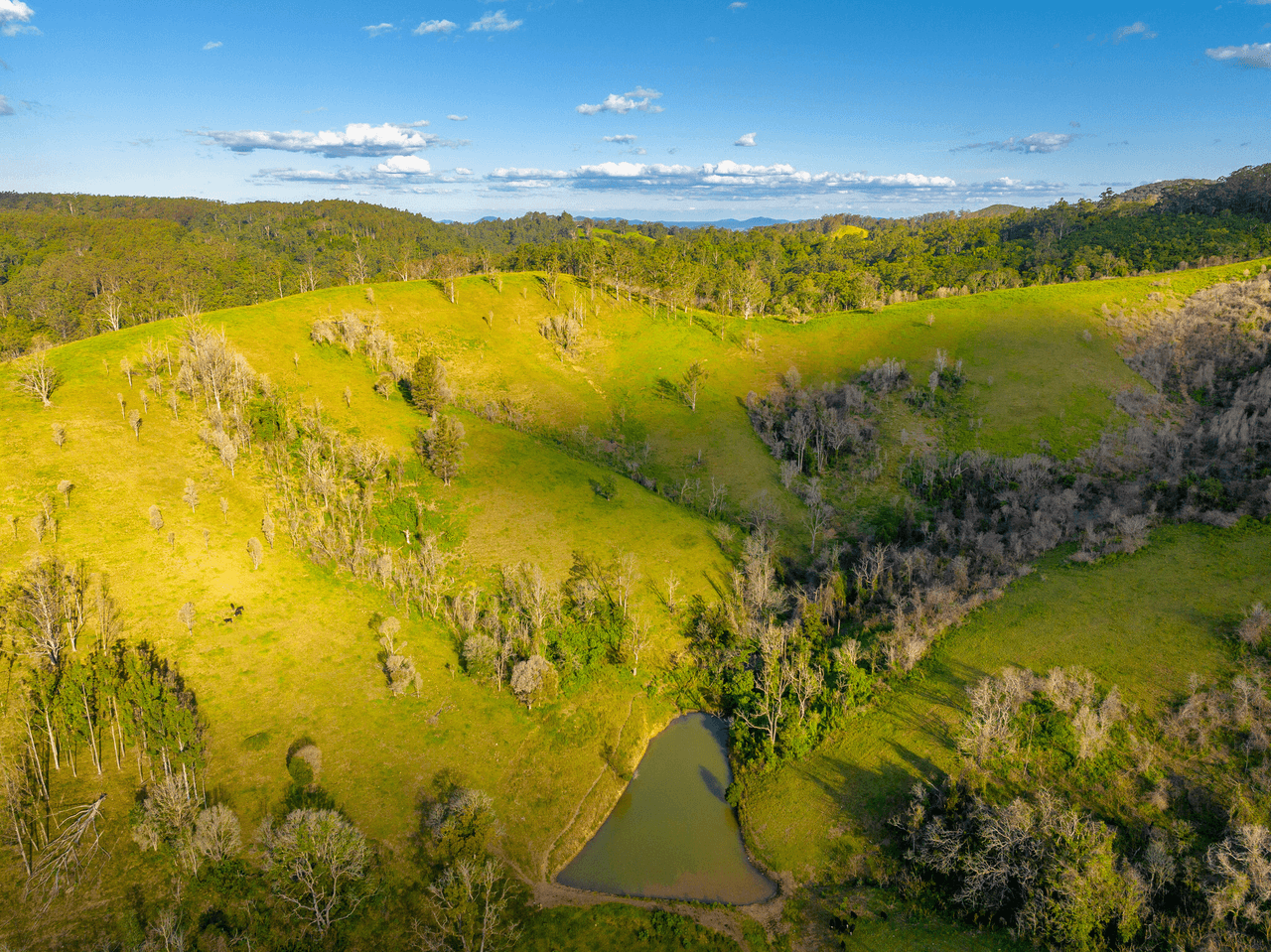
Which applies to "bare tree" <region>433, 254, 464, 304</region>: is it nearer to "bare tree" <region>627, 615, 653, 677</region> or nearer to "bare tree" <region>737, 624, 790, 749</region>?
"bare tree" <region>627, 615, 653, 677</region>

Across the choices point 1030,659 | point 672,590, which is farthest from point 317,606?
point 1030,659

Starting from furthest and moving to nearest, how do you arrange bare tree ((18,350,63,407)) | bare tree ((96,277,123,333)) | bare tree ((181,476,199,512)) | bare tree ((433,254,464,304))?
bare tree ((433,254,464,304))
bare tree ((96,277,123,333))
bare tree ((18,350,63,407))
bare tree ((181,476,199,512))

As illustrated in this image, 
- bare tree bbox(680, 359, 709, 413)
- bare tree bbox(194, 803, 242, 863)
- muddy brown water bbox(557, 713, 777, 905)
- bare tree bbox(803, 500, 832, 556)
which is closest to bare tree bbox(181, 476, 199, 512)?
bare tree bbox(194, 803, 242, 863)

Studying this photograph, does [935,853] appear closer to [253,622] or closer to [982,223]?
[253,622]

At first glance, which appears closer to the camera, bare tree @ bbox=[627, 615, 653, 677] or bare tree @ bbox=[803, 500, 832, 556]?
bare tree @ bbox=[627, 615, 653, 677]

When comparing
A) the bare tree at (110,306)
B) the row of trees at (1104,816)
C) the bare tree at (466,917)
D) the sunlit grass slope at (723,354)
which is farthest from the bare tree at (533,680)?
the bare tree at (110,306)

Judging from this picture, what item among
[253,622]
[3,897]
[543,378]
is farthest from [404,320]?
[3,897]

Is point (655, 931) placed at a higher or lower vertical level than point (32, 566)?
lower

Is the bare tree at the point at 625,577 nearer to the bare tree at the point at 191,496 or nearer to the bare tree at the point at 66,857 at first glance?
the bare tree at the point at 66,857
